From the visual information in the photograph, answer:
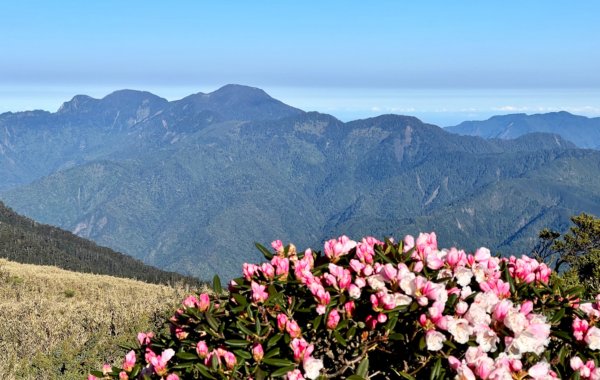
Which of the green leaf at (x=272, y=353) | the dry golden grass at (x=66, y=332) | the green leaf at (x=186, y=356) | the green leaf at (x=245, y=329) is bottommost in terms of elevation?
the dry golden grass at (x=66, y=332)

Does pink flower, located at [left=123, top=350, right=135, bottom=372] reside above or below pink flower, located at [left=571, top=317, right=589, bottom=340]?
below

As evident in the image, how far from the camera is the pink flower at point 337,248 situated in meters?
6.05

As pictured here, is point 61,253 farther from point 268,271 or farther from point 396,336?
point 396,336

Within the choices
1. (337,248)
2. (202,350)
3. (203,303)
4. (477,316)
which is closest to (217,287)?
(203,303)

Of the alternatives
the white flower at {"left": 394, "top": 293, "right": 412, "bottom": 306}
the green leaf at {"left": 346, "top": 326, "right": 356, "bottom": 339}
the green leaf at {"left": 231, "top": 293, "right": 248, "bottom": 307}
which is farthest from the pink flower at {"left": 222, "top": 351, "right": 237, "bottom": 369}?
the white flower at {"left": 394, "top": 293, "right": 412, "bottom": 306}

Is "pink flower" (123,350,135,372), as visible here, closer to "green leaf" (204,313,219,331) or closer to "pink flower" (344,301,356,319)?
"green leaf" (204,313,219,331)

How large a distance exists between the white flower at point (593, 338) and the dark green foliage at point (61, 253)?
8972cm

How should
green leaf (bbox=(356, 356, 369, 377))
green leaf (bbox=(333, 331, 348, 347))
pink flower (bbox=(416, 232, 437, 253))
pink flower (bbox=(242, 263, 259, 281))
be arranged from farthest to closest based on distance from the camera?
pink flower (bbox=(416, 232, 437, 253)) < pink flower (bbox=(242, 263, 259, 281)) < green leaf (bbox=(333, 331, 348, 347)) < green leaf (bbox=(356, 356, 369, 377))

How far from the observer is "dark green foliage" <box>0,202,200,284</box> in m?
108

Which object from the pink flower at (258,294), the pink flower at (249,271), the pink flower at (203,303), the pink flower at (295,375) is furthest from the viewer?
the pink flower at (249,271)

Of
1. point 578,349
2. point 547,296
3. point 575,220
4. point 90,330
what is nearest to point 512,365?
point 578,349

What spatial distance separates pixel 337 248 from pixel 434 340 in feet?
5.51

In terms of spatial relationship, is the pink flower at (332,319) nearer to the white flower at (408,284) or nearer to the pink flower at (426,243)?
the white flower at (408,284)

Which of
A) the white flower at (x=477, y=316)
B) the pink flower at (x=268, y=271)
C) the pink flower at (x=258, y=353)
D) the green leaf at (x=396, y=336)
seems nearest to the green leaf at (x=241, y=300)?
the pink flower at (x=268, y=271)
